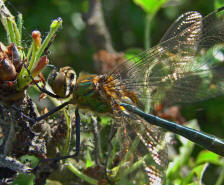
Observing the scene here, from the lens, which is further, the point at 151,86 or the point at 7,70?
the point at 151,86

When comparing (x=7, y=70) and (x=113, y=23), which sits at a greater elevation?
(x=113, y=23)

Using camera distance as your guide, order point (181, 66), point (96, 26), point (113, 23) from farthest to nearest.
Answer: point (113, 23), point (96, 26), point (181, 66)

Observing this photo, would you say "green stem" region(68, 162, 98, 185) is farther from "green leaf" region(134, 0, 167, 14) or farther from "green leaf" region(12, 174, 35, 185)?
"green leaf" region(134, 0, 167, 14)

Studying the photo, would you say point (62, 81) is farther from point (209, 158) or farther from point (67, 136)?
point (209, 158)

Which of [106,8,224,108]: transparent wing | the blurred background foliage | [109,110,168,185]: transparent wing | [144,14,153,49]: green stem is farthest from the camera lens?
the blurred background foliage

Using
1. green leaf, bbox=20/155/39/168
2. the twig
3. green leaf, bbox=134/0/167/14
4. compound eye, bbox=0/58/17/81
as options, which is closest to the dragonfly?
green leaf, bbox=20/155/39/168

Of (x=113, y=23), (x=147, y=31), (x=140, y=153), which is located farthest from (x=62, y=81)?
(x=113, y=23)

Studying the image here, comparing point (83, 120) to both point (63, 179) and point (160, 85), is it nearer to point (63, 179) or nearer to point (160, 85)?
point (63, 179)

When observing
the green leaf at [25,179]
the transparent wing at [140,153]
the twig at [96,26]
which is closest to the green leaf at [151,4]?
the twig at [96,26]
